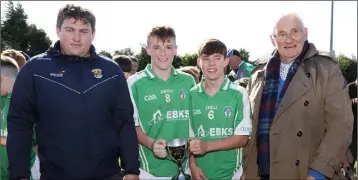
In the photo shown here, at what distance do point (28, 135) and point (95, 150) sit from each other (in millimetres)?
501

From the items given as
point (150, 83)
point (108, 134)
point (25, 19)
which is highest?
point (25, 19)

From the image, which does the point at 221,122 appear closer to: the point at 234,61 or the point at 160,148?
the point at 160,148

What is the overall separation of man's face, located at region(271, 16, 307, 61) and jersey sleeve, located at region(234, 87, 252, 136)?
610mm

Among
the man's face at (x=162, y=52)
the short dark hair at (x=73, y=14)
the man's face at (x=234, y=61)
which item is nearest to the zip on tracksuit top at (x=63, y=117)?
the short dark hair at (x=73, y=14)

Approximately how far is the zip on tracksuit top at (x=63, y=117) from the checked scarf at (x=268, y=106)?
4.18ft

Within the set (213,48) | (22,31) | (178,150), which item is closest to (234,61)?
(213,48)

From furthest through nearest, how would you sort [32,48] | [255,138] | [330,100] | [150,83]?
1. [32,48]
2. [150,83]
3. [255,138]
4. [330,100]

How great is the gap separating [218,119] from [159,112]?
0.58 meters

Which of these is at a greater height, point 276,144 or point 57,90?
point 57,90

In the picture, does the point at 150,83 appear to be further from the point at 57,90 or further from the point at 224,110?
the point at 57,90

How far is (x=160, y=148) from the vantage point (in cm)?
396

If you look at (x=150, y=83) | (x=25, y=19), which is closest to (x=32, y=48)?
(x=25, y=19)

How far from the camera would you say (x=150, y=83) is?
4.41m

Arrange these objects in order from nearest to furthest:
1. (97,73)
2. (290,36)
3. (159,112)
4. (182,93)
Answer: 1. (97,73)
2. (290,36)
3. (159,112)
4. (182,93)
